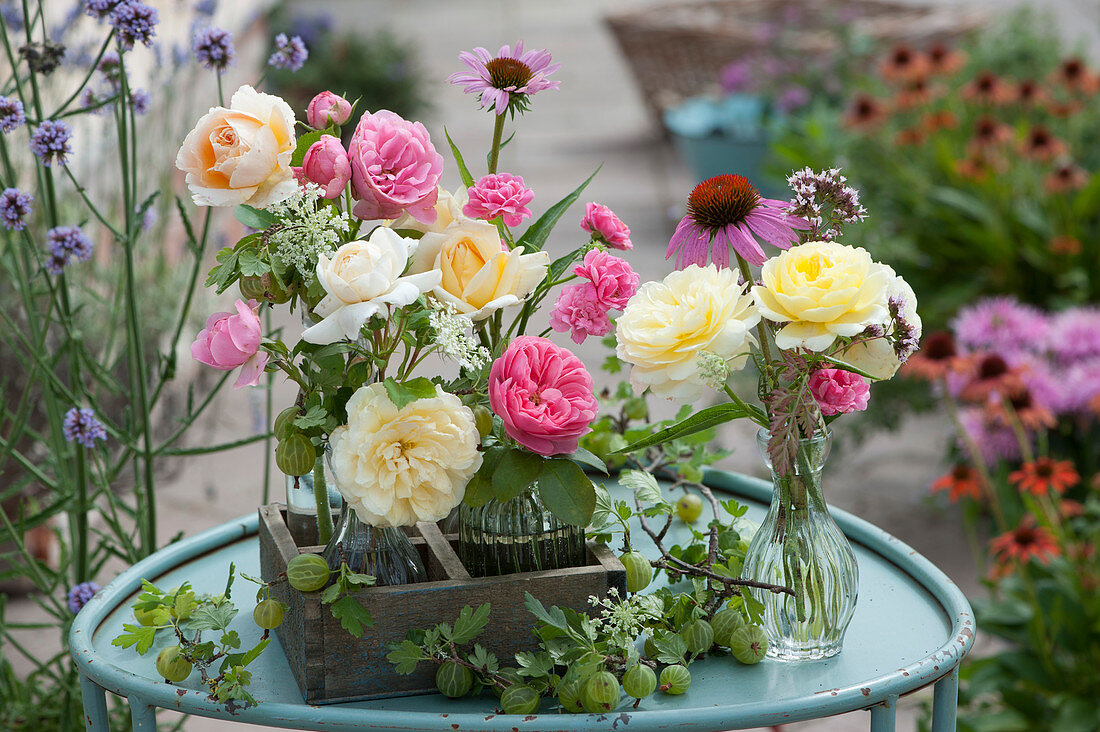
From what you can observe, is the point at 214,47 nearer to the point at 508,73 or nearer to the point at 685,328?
the point at 508,73

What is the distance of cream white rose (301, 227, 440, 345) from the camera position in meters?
0.93

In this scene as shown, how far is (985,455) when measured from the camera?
2.48 meters

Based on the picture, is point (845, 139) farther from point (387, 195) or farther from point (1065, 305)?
point (387, 195)

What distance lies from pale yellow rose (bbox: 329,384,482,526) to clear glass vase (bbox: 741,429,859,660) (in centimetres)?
27

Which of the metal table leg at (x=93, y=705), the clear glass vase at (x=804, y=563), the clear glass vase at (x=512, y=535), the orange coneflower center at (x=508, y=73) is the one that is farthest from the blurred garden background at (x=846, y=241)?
the clear glass vase at (x=804, y=563)

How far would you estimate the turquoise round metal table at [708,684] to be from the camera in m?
1.01

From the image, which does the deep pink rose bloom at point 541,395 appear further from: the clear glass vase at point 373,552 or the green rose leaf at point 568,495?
the clear glass vase at point 373,552

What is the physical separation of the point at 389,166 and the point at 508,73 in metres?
0.15

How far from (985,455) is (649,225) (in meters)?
2.53

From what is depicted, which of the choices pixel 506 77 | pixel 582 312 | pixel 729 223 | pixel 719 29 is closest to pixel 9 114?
pixel 506 77

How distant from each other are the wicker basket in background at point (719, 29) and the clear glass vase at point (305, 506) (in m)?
4.06

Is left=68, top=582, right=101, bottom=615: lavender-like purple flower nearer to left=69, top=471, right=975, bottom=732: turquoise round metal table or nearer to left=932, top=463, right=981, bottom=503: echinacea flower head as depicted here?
left=69, top=471, right=975, bottom=732: turquoise round metal table

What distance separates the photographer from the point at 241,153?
0.98 metres

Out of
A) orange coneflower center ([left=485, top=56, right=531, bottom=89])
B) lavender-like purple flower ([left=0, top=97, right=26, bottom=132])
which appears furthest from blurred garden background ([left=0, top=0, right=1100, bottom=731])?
orange coneflower center ([left=485, top=56, right=531, bottom=89])
